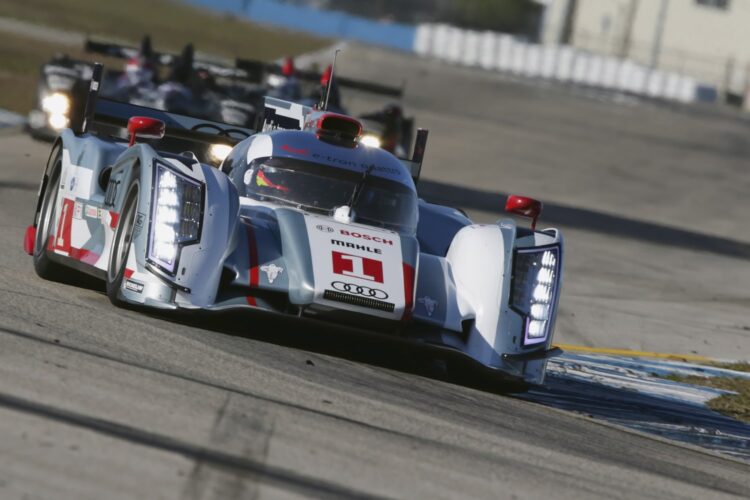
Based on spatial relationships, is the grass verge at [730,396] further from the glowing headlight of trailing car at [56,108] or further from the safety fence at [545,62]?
the safety fence at [545,62]

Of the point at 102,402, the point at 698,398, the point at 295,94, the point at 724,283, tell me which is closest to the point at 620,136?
the point at 295,94

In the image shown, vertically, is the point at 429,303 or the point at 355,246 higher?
the point at 355,246

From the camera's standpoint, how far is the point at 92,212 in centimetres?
871

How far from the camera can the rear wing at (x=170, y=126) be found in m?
10.4

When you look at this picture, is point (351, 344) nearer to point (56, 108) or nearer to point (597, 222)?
point (56, 108)

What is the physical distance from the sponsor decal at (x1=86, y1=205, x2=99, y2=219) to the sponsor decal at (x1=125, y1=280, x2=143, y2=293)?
0.92m

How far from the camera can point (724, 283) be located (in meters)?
17.5

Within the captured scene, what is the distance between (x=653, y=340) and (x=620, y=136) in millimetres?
28644

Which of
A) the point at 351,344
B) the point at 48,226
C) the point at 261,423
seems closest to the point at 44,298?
the point at 48,226

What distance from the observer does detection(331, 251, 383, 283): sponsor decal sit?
25.6 feet

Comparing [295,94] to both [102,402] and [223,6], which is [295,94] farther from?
[223,6]

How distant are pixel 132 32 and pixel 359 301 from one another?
4530cm

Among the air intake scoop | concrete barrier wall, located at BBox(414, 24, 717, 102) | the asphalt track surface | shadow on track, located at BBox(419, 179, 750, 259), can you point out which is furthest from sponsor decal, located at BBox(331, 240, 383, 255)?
concrete barrier wall, located at BBox(414, 24, 717, 102)

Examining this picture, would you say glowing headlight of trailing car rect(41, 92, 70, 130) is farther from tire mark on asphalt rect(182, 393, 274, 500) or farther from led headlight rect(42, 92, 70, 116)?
tire mark on asphalt rect(182, 393, 274, 500)
